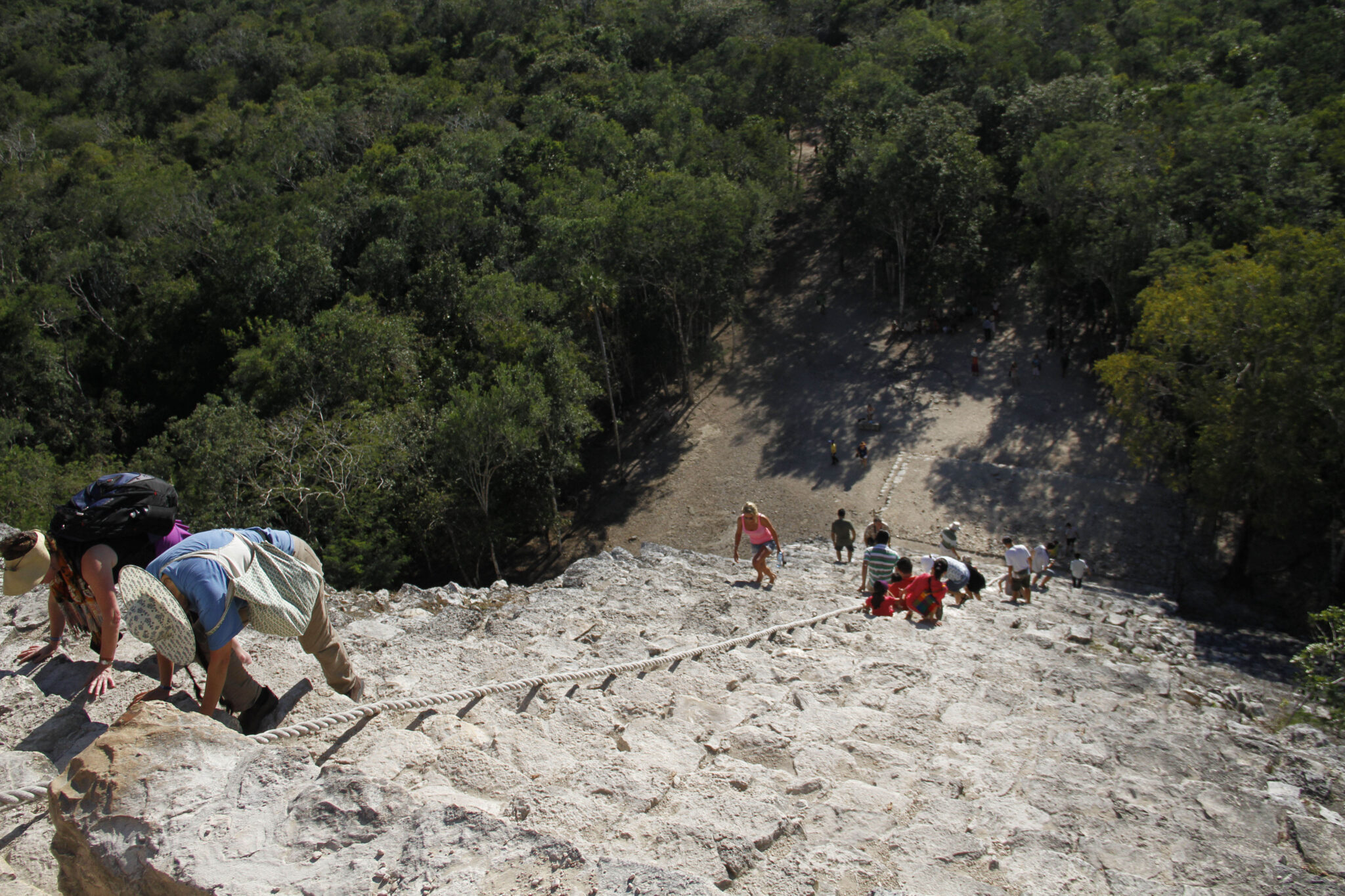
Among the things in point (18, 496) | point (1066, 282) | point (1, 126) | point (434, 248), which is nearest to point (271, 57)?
point (1, 126)

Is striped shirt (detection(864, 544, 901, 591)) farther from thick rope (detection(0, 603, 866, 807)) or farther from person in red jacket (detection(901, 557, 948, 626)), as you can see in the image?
thick rope (detection(0, 603, 866, 807))

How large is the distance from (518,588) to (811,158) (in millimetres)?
38999

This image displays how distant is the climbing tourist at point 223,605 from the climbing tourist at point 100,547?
0.48m

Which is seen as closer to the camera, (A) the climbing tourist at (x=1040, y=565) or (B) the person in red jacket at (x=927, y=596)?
(B) the person in red jacket at (x=927, y=596)

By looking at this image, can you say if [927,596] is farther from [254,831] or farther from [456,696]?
[254,831]

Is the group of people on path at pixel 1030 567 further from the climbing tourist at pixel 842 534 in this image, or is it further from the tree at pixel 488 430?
the tree at pixel 488 430

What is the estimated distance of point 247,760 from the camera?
445 cm

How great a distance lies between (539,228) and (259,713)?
2489 centimetres

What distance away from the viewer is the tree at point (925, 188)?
92.6 feet

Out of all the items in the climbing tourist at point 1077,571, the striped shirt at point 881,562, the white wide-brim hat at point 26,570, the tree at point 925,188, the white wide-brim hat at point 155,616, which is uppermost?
the tree at point 925,188

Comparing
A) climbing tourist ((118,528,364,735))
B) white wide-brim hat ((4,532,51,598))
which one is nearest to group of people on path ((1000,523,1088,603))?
climbing tourist ((118,528,364,735))

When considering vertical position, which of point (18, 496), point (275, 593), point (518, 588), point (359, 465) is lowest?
point (18, 496)

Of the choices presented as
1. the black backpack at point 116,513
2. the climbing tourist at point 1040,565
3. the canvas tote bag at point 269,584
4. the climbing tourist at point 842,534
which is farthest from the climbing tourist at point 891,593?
the black backpack at point 116,513

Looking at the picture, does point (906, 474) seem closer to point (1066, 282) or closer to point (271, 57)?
point (1066, 282)
